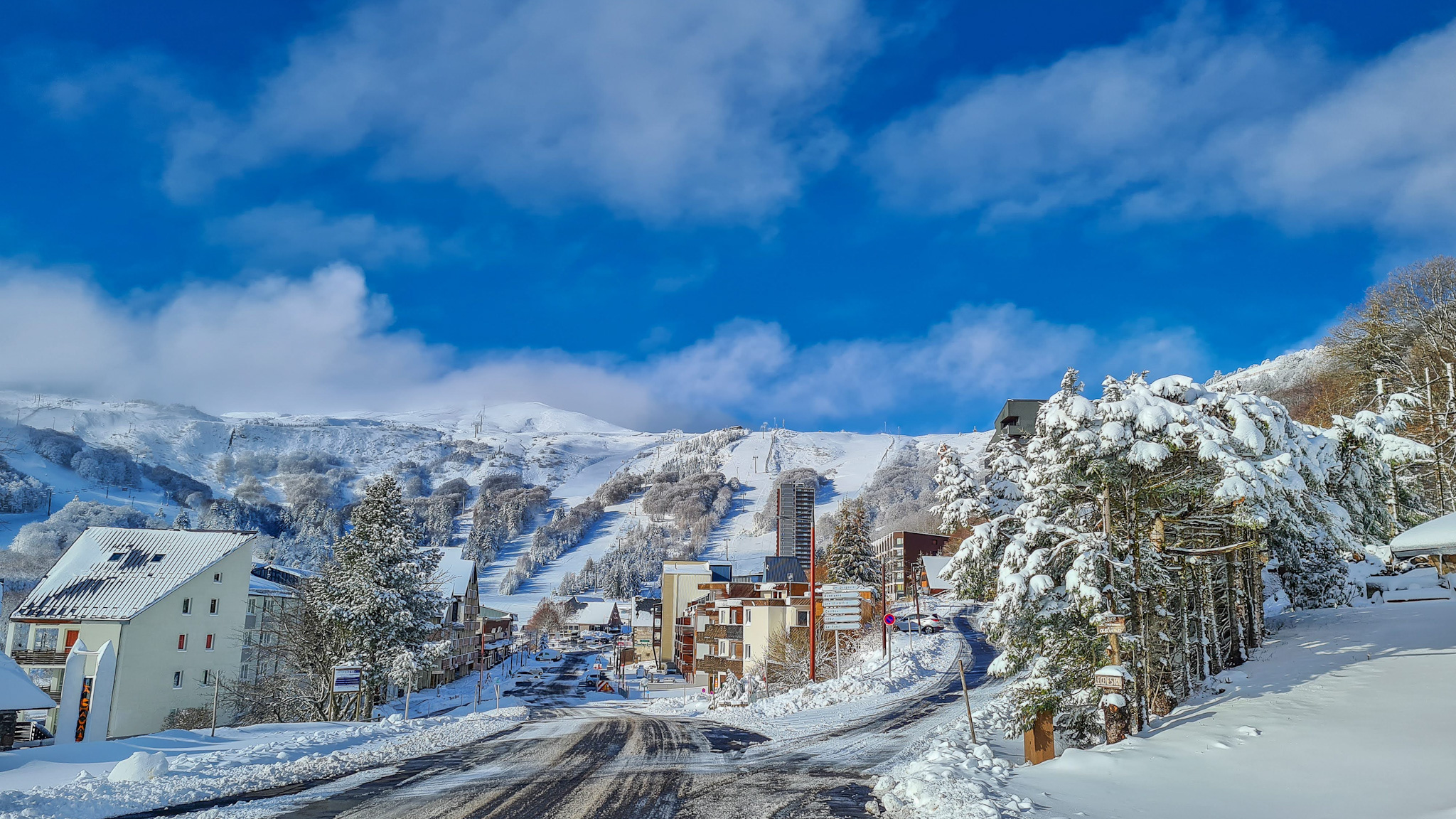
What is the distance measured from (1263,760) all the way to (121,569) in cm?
5570

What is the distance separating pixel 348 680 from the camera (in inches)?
886

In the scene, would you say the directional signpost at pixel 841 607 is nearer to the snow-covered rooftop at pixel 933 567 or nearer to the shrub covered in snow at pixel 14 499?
the snow-covered rooftop at pixel 933 567

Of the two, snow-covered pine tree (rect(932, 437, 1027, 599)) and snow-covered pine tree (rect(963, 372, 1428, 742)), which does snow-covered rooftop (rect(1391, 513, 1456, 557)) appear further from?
snow-covered pine tree (rect(932, 437, 1027, 599))

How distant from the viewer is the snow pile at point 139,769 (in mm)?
12930

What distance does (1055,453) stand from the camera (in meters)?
16.2

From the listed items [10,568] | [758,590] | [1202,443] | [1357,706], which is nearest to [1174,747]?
[1357,706]

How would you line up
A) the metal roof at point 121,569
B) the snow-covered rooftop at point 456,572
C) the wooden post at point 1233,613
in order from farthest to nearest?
1. the snow-covered rooftop at point 456,572
2. the metal roof at point 121,569
3. the wooden post at point 1233,613

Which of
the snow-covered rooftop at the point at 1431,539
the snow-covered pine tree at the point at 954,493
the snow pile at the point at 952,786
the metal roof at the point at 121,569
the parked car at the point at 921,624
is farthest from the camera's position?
the parked car at the point at 921,624

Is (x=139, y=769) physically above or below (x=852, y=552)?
below

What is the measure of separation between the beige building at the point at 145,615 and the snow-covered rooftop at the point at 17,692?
2671 cm

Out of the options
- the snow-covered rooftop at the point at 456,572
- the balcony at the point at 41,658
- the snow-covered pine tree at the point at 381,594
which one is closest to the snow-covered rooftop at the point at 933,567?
the snow-covered rooftop at the point at 456,572

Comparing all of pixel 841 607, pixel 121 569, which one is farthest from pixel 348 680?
pixel 121 569

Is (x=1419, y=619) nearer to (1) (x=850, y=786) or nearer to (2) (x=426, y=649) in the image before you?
(1) (x=850, y=786)

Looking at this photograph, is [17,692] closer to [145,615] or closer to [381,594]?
[381,594]
